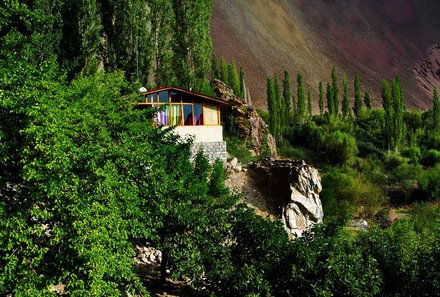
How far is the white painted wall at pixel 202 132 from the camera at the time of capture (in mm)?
21191

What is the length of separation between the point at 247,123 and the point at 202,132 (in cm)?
737

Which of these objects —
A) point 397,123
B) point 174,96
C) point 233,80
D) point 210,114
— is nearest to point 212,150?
point 210,114

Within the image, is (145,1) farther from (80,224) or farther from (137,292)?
(80,224)

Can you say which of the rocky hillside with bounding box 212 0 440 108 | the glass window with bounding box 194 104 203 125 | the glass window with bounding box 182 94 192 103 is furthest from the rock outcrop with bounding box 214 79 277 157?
the rocky hillside with bounding box 212 0 440 108

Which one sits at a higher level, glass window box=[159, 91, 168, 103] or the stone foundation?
glass window box=[159, 91, 168, 103]

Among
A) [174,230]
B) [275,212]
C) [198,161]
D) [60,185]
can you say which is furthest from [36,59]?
[275,212]

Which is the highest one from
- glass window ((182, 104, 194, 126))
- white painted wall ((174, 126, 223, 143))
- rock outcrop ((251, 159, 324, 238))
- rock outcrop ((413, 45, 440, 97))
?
rock outcrop ((413, 45, 440, 97))

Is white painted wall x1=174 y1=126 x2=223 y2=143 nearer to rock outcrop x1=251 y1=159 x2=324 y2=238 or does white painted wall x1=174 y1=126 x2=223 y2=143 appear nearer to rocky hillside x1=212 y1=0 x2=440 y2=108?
rock outcrop x1=251 y1=159 x2=324 y2=238

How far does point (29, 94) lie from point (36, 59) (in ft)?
35.5

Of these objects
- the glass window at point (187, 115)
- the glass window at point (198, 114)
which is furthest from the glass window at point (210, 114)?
the glass window at point (187, 115)

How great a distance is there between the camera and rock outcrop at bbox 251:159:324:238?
21578 millimetres

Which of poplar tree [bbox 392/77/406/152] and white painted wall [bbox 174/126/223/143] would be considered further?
poplar tree [bbox 392/77/406/152]

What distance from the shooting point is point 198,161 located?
18.7 metres

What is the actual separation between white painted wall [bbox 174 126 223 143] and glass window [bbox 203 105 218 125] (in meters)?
0.31
